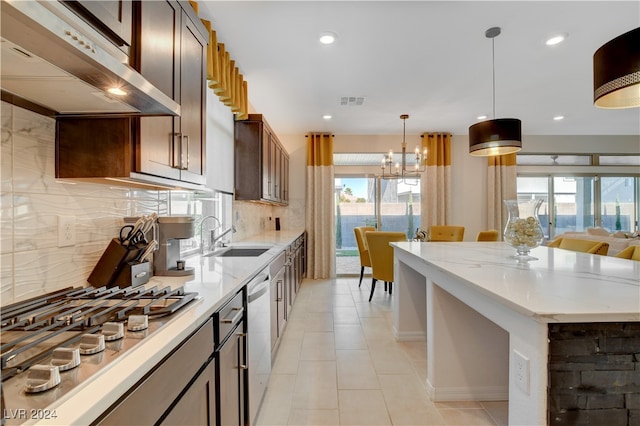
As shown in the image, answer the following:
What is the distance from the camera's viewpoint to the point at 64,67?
809mm

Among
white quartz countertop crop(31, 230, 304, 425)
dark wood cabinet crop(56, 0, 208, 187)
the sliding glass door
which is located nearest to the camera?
white quartz countertop crop(31, 230, 304, 425)

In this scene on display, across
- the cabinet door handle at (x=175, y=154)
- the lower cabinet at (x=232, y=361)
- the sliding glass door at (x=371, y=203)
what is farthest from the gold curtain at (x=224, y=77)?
the sliding glass door at (x=371, y=203)

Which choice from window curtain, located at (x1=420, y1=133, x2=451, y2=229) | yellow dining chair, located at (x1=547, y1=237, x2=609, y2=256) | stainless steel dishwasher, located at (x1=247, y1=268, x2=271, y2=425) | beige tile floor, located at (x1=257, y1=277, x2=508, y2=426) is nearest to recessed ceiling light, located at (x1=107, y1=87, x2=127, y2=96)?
stainless steel dishwasher, located at (x1=247, y1=268, x2=271, y2=425)

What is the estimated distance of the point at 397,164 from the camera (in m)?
5.96

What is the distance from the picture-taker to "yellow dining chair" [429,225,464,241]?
506cm

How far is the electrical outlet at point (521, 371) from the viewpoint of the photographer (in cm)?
104

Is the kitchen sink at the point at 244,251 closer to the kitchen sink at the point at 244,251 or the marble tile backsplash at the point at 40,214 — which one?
the kitchen sink at the point at 244,251

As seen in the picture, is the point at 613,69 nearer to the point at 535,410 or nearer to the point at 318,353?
the point at 535,410

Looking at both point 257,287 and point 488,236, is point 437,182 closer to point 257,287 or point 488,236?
point 488,236

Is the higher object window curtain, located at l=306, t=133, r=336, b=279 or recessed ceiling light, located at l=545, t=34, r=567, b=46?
recessed ceiling light, located at l=545, t=34, r=567, b=46

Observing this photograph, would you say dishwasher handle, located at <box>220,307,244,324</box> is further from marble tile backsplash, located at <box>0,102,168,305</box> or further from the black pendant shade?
the black pendant shade

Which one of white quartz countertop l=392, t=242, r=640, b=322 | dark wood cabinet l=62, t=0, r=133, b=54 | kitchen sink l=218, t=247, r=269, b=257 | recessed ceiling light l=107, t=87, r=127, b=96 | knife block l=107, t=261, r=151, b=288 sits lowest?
kitchen sink l=218, t=247, r=269, b=257

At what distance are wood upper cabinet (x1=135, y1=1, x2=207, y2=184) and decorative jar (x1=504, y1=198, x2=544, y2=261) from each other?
2043 millimetres

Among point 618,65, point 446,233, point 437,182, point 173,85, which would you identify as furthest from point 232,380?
point 437,182
